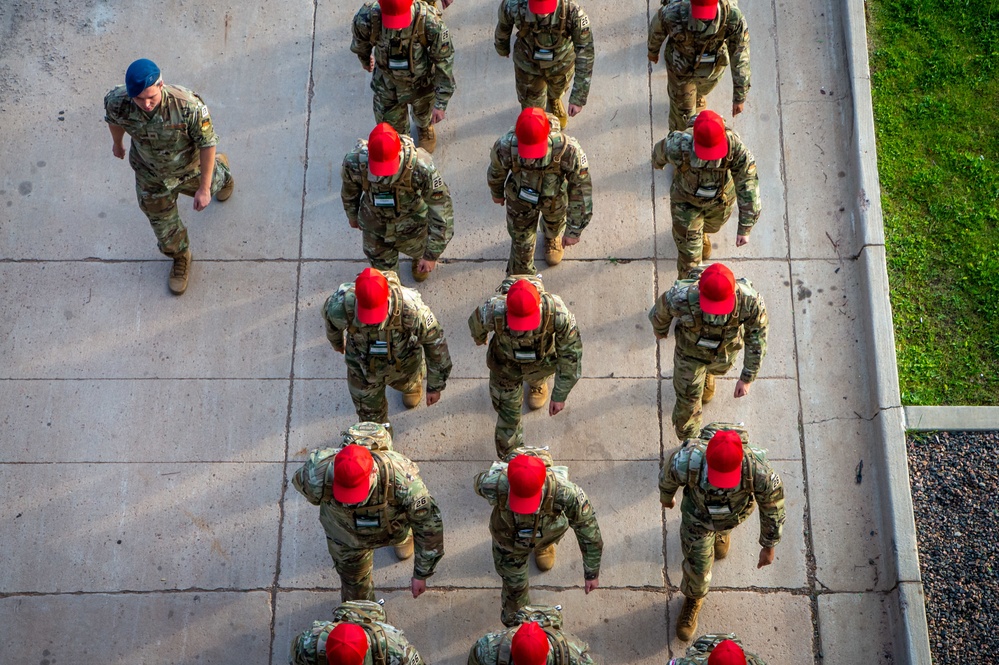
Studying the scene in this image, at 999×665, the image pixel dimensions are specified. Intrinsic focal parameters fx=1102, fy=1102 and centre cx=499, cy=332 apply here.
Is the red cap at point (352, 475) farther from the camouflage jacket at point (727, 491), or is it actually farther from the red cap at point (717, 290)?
the red cap at point (717, 290)

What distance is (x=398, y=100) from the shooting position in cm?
907

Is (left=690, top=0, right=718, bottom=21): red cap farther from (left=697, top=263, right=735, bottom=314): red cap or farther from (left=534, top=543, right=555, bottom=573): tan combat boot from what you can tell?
(left=534, top=543, right=555, bottom=573): tan combat boot

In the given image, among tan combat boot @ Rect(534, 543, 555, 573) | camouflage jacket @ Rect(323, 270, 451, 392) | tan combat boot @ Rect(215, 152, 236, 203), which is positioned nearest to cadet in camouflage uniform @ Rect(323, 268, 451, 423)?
camouflage jacket @ Rect(323, 270, 451, 392)

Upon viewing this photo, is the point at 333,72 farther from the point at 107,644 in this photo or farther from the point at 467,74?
the point at 107,644

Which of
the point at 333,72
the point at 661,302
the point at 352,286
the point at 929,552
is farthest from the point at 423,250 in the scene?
the point at 929,552

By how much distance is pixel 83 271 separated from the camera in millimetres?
9375

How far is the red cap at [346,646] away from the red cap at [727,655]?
1913 mm

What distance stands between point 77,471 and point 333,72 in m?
4.28

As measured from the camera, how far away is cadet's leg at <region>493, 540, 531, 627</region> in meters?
7.27

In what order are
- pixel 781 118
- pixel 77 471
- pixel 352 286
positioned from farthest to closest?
pixel 781 118, pixel 77 471, pixel 352 286

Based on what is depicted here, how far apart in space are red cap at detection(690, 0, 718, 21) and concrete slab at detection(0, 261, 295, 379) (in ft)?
12.9

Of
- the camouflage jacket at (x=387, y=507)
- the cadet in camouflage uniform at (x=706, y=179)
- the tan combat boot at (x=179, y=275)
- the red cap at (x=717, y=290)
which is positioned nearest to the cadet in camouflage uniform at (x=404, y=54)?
the cadet in camouflage uniform at (x=706, y=179)

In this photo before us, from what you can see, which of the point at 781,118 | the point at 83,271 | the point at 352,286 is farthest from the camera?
the point at 781,118

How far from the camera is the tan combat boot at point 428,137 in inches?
382
